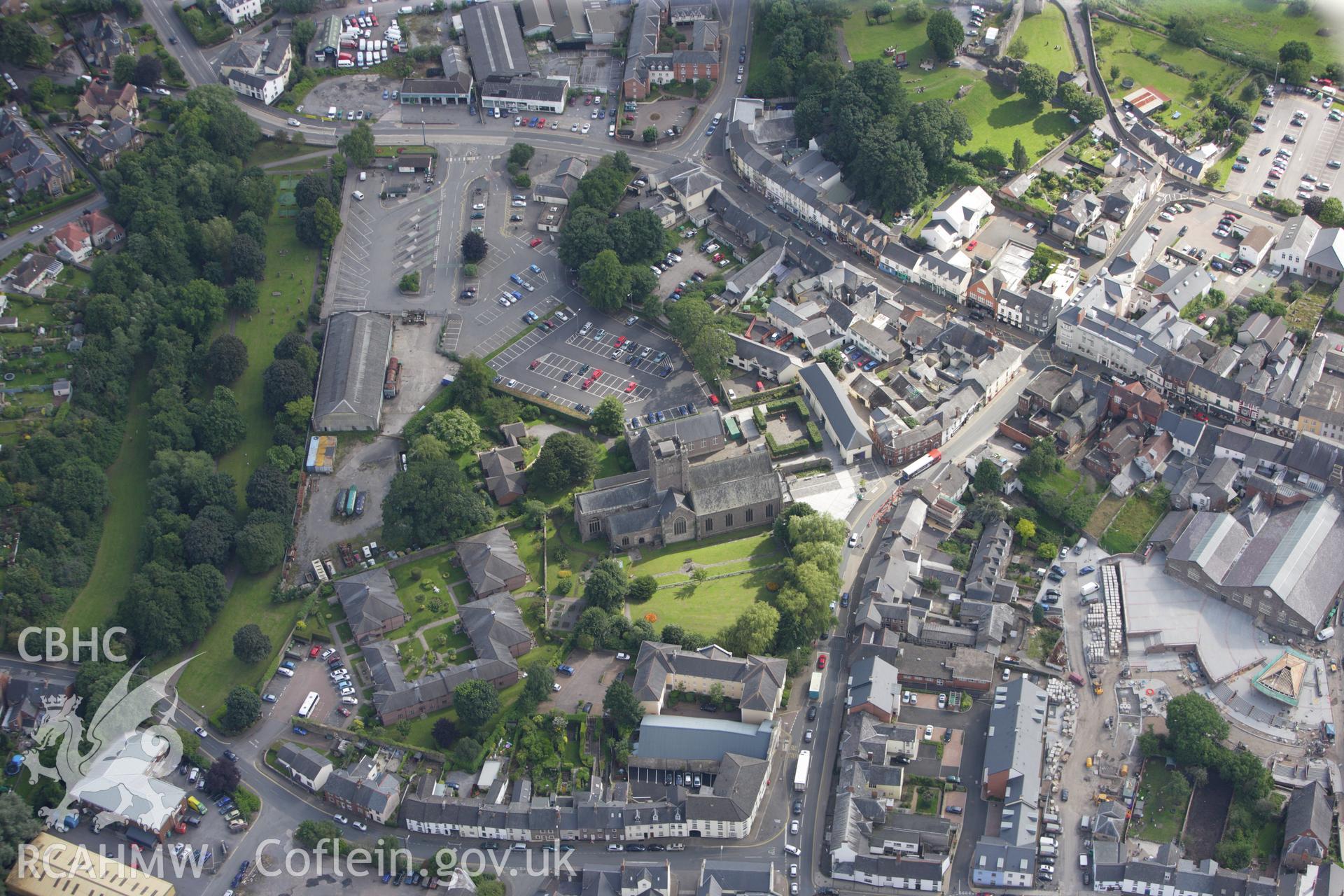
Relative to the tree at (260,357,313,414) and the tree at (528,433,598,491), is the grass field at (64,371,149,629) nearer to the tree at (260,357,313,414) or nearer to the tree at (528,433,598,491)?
the tree at (260,357,313,414)

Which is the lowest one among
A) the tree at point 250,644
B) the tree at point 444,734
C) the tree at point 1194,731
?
the tree at point 444,734

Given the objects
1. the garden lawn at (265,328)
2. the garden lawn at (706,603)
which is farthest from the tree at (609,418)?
the garden lawn at (265,328)

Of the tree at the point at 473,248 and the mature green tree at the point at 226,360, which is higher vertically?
the tree at the point at 473,248

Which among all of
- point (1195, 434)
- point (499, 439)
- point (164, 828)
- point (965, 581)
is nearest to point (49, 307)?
point (499, 439)

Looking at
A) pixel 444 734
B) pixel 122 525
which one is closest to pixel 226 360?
pixel 122 525

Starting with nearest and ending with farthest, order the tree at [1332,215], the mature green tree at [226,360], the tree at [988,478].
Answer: the tree at [988,478], the mature green tree at [226,360], the tree at [1332,215]

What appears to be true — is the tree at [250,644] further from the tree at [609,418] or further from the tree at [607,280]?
the tree at [607,280]

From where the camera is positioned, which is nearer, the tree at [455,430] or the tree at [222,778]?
the tree at [222,778]
